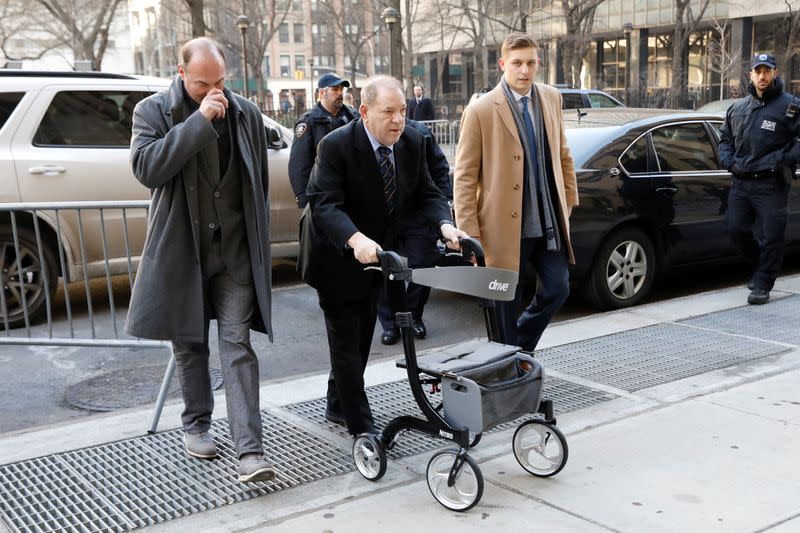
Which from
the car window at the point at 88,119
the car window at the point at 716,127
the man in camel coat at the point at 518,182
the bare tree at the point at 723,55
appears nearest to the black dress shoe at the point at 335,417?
the man in camel coat at the point at 518,182

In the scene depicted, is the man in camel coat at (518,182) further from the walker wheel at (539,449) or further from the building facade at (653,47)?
the building facade at (653,47)

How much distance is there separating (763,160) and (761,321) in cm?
132

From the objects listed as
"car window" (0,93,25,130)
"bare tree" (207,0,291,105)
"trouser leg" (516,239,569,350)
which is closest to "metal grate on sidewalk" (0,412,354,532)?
"trouser leg" (516,239,569,350)

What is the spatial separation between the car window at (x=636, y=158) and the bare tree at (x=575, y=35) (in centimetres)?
2611

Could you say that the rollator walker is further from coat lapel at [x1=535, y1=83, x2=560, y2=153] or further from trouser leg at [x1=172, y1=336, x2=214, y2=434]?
coat lapel at [x1=535, y1=83, x2=560, y2=153]

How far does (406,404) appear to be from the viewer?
533 cm

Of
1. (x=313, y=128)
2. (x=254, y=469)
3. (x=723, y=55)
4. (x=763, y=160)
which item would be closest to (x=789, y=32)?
(x=723, y=55)

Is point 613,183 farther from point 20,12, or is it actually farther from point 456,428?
point 20,12

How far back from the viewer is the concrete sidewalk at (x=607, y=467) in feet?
12.4

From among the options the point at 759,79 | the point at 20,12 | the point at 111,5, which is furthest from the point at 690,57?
the point at 759,79

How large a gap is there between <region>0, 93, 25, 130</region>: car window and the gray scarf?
4.40 meters

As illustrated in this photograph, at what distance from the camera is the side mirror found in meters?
8.81

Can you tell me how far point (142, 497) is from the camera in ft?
13.4

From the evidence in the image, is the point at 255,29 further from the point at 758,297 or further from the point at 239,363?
the point at 239,363
